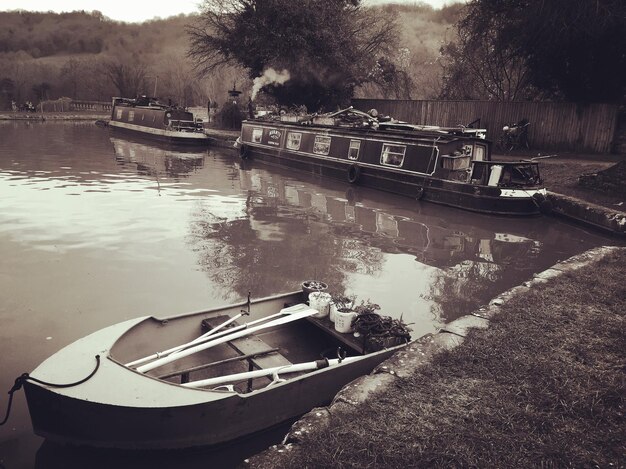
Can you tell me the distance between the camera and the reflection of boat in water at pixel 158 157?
67.2ft

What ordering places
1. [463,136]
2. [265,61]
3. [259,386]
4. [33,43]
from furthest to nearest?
[33,43] → [265,61] → [463,136] → [259,386]

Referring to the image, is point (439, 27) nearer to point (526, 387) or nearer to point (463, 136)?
point (463, 136)

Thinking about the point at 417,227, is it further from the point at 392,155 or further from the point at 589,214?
the point at 392,155

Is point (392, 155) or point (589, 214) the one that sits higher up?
point (392, 155)

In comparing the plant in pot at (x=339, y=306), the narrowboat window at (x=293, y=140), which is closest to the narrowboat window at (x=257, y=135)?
the narrowboat window at (x=293, y=140)

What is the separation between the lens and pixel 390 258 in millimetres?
9492

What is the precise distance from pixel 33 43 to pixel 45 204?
315ft

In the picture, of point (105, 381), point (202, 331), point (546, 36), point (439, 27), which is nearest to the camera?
point (105, 381)

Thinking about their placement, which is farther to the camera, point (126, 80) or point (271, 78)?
point (126, 80)

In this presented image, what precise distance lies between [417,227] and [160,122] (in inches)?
881

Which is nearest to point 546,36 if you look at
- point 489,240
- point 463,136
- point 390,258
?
point 463,136

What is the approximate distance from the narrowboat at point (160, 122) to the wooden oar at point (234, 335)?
24.3 metres

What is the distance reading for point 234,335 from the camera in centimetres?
478

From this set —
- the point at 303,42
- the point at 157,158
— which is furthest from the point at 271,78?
the point at 157,158
